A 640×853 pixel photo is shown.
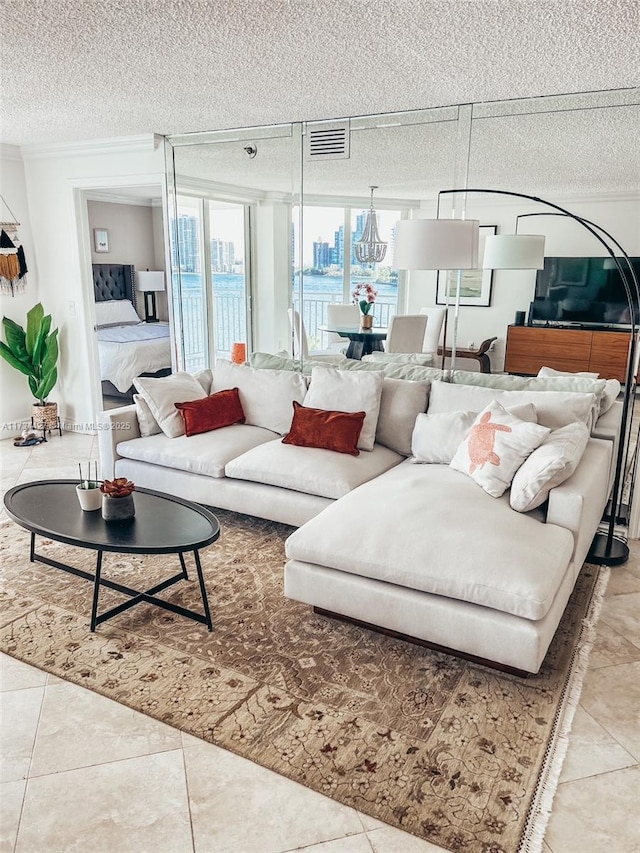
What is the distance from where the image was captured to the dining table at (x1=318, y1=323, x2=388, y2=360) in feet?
14.3

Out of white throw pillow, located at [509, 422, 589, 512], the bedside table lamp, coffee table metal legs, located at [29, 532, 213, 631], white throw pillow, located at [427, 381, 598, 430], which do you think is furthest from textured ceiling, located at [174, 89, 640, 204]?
the bedside table lamp

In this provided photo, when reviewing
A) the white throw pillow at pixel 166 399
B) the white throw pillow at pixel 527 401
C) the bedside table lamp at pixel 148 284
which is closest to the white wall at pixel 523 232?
the white throw pillow at pixel 527 401

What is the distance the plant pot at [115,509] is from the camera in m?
2.81

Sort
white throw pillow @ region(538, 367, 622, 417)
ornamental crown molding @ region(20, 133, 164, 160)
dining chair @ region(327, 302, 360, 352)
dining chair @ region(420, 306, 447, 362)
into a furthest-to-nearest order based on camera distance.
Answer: ornamental crown molding @ region(20, 133, 164, 160) → dining chair @ region(327, 302, 360, 352) → dining chair @ region(420, 306, 447, 362) → white throw pillow @ region(538, 367, 622, 417)

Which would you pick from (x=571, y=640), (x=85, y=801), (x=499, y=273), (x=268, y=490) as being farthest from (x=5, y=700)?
(x=499, y=273)

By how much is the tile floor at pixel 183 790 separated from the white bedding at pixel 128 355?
452cm

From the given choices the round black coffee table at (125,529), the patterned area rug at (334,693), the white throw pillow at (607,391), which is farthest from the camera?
the white throw pillow at (607,391)

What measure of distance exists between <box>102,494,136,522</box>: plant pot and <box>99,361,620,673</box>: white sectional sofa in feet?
2.46

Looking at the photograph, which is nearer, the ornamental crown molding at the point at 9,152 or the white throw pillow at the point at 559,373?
the white throw pillow at the point at 559,373

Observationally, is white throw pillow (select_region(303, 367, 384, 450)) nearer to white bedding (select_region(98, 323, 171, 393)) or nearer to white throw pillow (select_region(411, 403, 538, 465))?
Answer: white throw pillow (select_region(411, 403, 538, 465))

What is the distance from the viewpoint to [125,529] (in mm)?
2756

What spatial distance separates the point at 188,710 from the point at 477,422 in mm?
1941

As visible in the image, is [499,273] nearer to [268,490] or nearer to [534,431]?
[534,431]

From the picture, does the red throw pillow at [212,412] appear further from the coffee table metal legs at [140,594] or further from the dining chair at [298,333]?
the coffee table metal legs at [140,594]
